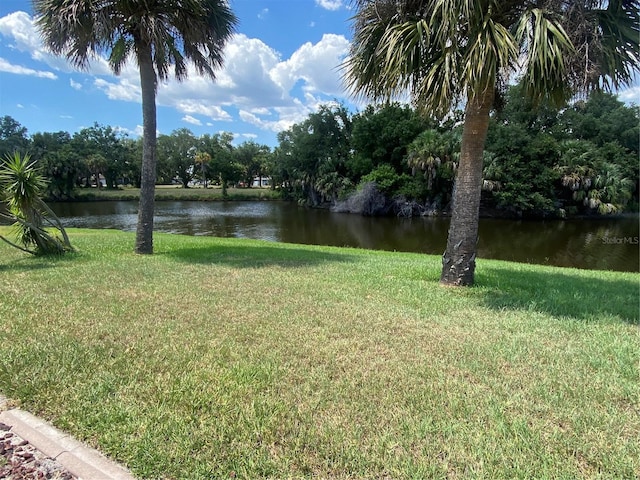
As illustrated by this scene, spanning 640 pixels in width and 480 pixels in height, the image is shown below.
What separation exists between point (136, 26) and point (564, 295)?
10733mm

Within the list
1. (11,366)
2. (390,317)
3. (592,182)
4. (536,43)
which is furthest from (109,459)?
(592,182)

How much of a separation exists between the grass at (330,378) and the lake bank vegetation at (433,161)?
63.3 ft

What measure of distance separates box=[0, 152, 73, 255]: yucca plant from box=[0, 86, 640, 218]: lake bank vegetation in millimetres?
22010

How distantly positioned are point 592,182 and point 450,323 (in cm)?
3336

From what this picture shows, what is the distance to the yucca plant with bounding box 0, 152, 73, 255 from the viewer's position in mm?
7672

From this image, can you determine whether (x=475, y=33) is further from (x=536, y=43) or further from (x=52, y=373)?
(x=52, y=373)

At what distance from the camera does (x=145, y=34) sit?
27.6ft

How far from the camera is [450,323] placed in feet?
14.1

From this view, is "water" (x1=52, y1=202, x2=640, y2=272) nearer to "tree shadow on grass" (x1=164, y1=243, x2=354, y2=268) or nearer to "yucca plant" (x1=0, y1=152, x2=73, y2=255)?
"tree shadow on grass" (x1=164, y1=243, x2=354, y2=268)

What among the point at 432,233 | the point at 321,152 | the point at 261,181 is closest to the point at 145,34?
the point at 432,233

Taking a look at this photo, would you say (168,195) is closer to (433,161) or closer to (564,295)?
(433,161)

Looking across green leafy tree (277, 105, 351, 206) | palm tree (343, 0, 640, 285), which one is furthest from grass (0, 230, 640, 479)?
green leafy tree (277, 105, 351, 206)

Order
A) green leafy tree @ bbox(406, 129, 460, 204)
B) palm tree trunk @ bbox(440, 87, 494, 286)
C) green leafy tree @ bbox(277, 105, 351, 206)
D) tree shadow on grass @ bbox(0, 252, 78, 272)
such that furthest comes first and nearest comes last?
green leafy tree @ bbox(277, 105, 351, 206)
green leafy tree @ bbox(406, 129, 460, 204)
tree shadow on grass @ bbox(0, 252, 78, 272)
palm tree trunk @ bbox(440, 87, 494, 286)

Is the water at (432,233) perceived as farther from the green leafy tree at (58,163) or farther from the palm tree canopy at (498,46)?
the green leafy tree at (58,163)
